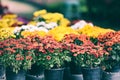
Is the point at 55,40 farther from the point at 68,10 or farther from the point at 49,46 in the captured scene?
the point at 68,10

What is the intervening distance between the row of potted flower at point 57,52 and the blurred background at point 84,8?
7.16m

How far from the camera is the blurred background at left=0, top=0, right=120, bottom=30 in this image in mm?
13591

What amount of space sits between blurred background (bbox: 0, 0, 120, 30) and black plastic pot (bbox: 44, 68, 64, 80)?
7.26 metres

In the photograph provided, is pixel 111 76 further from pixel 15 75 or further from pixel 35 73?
A: pixel 15 75

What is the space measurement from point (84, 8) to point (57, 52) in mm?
9544

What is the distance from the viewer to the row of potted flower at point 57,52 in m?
5.65

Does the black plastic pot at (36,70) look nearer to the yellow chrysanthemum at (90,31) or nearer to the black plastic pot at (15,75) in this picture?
the black plastic pot at (15,75)

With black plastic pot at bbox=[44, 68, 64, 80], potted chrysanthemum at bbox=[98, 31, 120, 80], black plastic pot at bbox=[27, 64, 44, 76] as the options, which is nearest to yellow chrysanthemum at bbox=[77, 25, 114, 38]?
potted chrysanthemum at bbox=[98, 31, 120, 80]

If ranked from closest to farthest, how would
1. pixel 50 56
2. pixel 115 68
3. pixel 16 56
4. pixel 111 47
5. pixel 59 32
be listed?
pixel 16 56 → pixel 50 56 → pixel 111 47 → pixel 115 68 → pixel 59 32

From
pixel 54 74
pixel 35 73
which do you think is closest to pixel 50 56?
pixel 54 74

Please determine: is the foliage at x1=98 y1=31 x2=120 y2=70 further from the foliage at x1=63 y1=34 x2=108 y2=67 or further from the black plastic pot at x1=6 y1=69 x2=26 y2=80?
the black plastic pot at x1=6 y1=69 x2=26 y2=80

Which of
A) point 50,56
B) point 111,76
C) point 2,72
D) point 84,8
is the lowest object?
point 111,76

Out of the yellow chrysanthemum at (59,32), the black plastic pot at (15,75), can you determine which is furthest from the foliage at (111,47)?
the black plastic pot at (15,75)

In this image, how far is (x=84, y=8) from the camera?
1516 cm
